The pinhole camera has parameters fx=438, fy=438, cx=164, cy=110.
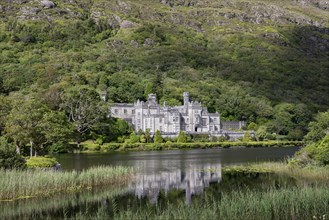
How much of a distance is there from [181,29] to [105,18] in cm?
3363

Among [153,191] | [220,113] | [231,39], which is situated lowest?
[153,191]

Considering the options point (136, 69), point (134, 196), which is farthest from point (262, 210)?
point (136, 69)

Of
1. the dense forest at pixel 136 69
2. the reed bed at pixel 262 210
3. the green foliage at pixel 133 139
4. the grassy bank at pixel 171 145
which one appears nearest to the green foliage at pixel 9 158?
the reed bed at pixel 262 210

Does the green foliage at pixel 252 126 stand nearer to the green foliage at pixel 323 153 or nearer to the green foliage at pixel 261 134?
the green foliage at pixel 261 134

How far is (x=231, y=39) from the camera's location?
18600 centimetres

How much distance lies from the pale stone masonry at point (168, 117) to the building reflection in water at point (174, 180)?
56.3m

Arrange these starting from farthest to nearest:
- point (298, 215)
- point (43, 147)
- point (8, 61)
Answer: point (8, 61), point (43, 147), point (298, 215)

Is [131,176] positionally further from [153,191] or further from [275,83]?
[275,83]

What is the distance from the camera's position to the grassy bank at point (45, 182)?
21464mm

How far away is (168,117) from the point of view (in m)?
97.7

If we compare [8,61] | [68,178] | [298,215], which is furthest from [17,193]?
[8,61]

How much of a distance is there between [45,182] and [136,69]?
374ft

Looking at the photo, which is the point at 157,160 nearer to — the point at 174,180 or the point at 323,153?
the point at 174,180

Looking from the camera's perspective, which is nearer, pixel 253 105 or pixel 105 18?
pixel 253 105
